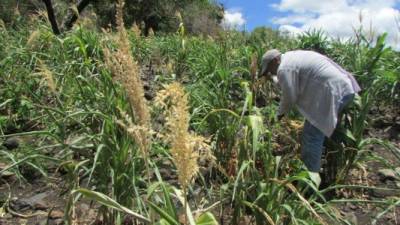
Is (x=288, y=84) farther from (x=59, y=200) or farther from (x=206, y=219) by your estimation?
(x=206, y=219)

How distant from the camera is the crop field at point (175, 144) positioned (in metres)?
2.15

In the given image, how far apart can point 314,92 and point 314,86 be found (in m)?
0.05

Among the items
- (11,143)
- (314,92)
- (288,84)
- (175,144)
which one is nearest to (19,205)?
(11,143)

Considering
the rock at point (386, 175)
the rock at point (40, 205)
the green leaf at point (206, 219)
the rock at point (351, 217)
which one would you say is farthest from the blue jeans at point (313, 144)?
the green leaf at point (206, 219)

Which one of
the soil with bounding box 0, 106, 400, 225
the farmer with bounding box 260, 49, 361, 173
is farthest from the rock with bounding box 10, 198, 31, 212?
the farmer with bounding box 260, 49, 361, 173

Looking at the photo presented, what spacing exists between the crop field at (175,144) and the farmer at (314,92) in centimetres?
17

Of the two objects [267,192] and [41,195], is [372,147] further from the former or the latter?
[41,195]

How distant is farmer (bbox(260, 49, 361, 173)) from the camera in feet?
14.0

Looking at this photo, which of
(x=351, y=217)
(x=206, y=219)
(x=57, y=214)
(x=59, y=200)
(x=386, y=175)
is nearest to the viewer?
(x=206, y=219)

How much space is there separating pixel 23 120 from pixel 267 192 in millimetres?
3282

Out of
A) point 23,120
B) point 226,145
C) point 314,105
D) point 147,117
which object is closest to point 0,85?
point 23,120

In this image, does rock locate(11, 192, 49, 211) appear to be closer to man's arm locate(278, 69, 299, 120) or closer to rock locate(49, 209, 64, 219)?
rock locate(49, 209, 64, 219)

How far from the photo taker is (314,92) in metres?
4.39

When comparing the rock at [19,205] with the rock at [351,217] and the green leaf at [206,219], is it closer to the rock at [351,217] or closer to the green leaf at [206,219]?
the green leaf at [206,219]
